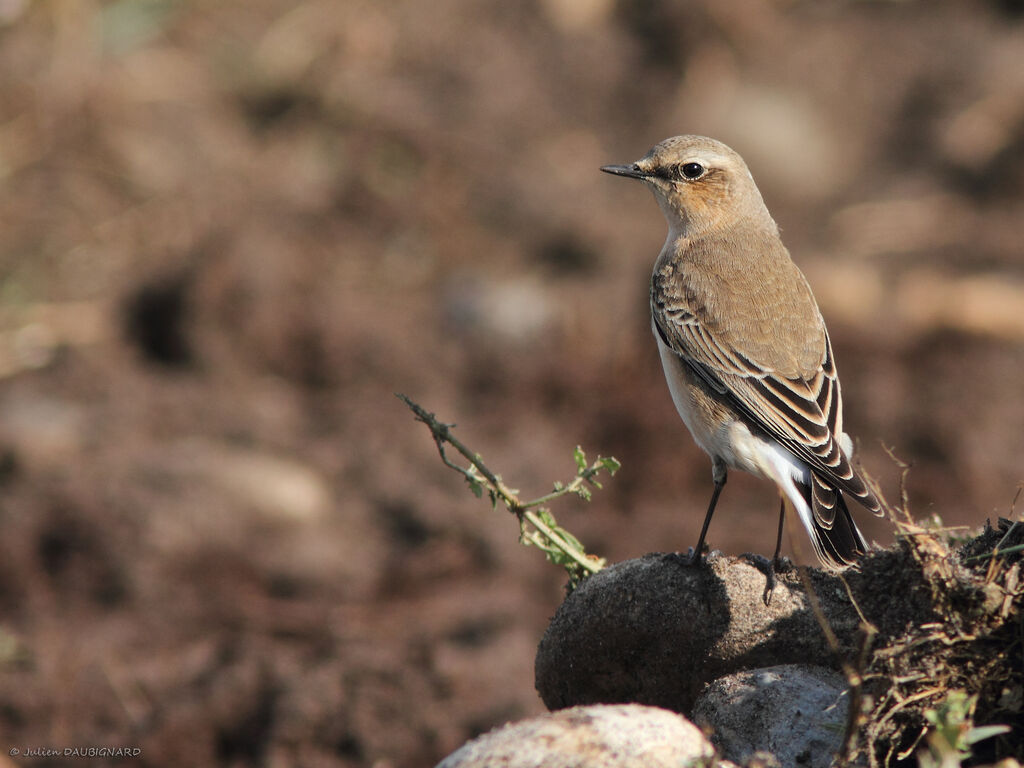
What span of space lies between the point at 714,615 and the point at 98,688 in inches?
186

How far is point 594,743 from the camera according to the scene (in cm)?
376

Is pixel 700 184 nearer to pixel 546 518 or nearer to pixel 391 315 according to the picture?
pixel 546 518

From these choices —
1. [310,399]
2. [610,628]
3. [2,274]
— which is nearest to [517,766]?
[610,628]

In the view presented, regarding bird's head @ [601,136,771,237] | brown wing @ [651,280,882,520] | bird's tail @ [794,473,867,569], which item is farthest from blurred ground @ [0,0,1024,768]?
bird's head @ [601,136,771,237]

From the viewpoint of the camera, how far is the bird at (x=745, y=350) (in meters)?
5.20

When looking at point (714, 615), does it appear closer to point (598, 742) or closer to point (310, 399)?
point (598, 742)

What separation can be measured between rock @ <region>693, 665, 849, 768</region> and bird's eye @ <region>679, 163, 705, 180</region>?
3184 millimetres

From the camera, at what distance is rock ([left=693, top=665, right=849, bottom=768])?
163 inches

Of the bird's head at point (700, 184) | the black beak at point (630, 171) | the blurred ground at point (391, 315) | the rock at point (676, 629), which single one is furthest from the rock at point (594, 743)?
the black beak at point (630, 171)

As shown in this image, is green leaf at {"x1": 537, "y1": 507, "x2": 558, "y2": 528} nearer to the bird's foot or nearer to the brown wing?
the bird's foot

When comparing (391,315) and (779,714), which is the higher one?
(391,315)

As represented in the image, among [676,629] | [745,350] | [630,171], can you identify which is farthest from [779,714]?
[630,171]

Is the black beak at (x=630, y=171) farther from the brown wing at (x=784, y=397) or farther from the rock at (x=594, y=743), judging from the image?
the rock at (x=594, y=743)

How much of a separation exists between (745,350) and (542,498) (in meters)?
1.54
